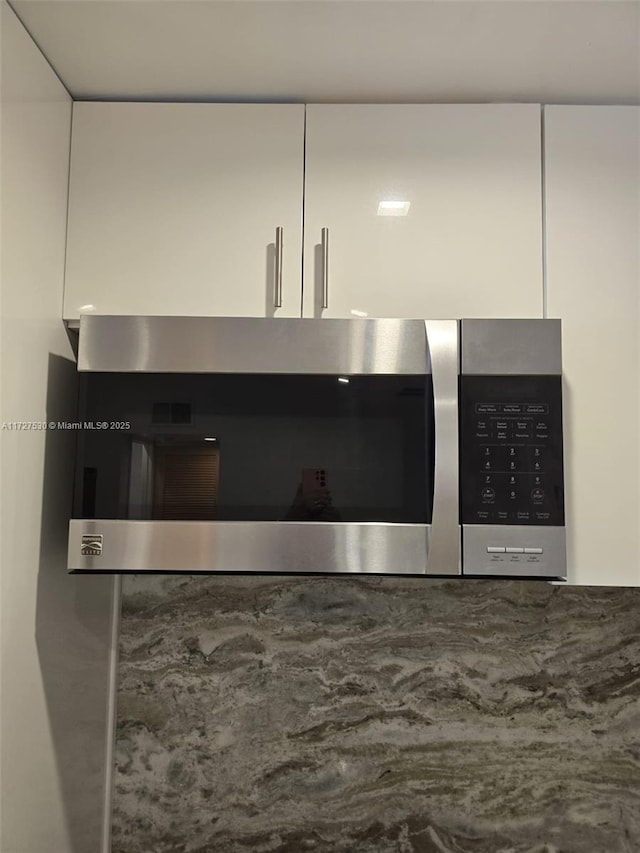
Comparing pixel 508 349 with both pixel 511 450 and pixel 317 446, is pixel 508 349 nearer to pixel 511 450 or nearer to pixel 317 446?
pixel 511 450

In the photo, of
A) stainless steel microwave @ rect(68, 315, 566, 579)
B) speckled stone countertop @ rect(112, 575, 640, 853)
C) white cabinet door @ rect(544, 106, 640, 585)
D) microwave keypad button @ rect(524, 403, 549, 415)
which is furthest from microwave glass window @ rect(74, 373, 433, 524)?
speckled stone countertop @ rect(112, 575, 640, 853)

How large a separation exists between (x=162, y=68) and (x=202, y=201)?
21 cm

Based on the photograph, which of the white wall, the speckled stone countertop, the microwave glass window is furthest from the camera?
the speckled stone countertop

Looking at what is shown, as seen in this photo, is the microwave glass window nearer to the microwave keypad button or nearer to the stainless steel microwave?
the stainless steel microwave

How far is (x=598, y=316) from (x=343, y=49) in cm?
58

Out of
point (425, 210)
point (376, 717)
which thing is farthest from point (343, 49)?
point (376, 717)

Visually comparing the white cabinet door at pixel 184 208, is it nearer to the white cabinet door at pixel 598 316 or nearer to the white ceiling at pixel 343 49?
the white ceiling at pixel 343 49

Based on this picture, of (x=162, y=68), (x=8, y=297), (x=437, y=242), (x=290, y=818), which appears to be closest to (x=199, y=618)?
(x=290, y=818)

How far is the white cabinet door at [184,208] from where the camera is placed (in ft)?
3.72

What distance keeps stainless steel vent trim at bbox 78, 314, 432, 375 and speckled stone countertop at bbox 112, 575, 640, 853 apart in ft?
1.79

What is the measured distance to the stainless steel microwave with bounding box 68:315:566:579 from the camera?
1.03 meters

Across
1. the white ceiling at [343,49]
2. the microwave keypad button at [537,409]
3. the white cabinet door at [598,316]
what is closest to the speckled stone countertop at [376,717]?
the white cabinet door at [598,316]

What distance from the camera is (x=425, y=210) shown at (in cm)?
114

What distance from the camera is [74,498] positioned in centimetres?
104
